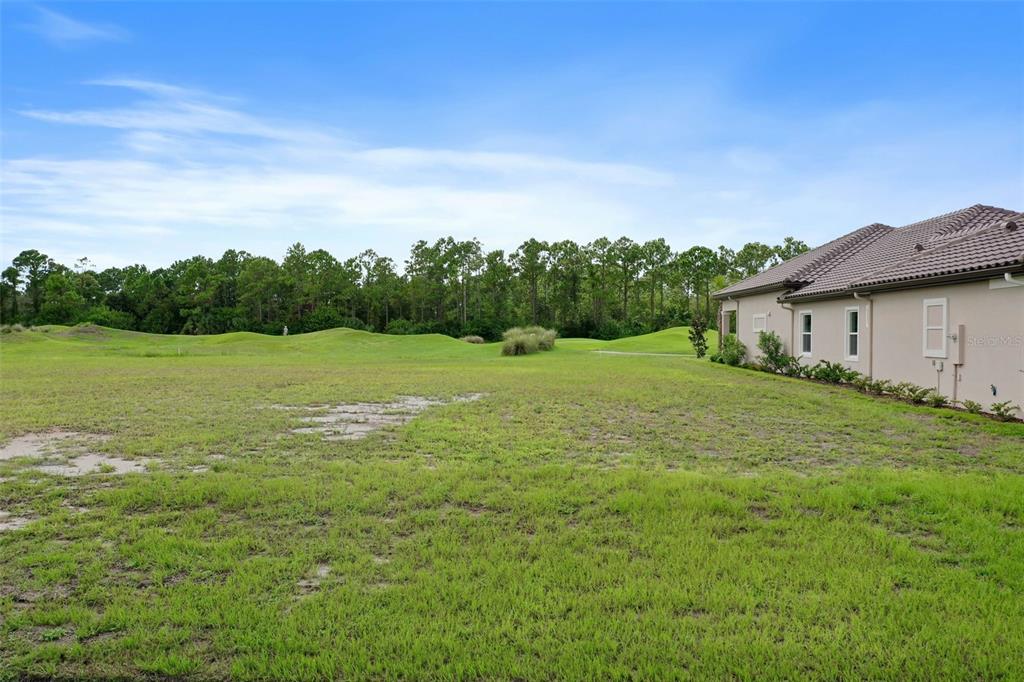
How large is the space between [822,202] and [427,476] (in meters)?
24.5

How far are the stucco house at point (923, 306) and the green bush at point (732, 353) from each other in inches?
66.2

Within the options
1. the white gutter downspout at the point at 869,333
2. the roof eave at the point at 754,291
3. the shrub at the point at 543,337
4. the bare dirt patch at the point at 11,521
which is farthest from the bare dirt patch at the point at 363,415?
the shrub at the point at 543,337

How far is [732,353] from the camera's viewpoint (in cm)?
2097

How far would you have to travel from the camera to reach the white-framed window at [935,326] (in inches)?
422

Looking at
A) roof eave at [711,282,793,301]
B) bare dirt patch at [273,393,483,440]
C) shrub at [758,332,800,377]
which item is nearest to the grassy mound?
roof eave at [711,282,793,301]

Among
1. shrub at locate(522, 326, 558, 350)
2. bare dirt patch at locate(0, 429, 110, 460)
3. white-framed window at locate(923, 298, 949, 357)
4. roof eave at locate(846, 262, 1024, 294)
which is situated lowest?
bare dirt patch at locate(0, 429, 110, 460)

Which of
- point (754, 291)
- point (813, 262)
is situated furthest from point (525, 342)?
point (813, 262)

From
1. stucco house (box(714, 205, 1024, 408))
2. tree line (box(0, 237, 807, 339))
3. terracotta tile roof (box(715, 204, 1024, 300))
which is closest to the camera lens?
stucco house (box(714, 205, 1024, 408))

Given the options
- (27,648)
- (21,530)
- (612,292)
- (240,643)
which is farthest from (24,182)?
(612,292)

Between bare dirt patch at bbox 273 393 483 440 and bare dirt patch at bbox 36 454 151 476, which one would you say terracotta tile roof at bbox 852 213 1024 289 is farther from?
bare dirt patch at bbox 36 454 151 476

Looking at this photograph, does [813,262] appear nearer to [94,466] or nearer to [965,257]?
[965,257]

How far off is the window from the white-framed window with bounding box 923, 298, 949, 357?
5652 mm

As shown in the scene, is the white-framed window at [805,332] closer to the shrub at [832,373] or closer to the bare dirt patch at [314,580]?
the shrub at [832,373]

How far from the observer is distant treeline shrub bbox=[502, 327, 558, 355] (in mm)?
27938
